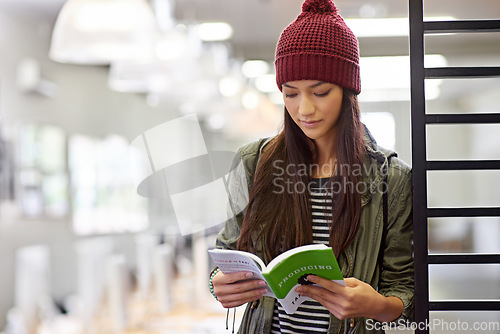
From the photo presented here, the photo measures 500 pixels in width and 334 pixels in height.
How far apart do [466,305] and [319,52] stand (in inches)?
22.2

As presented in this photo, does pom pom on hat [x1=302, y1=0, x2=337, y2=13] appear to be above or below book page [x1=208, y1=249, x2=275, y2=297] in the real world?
above

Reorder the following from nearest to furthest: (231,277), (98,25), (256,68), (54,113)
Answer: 1. (231,277)
2. (98,25)
3. (256,68)
4. (54,113)

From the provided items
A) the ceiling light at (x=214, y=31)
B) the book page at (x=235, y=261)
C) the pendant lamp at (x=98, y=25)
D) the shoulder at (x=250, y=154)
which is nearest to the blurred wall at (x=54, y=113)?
the ceiling light at (x=214, y=31)

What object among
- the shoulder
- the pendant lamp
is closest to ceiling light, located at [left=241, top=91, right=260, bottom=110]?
the pendant lamp

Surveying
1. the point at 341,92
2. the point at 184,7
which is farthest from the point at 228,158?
the point at 184,7

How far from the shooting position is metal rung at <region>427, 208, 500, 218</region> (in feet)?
3.71

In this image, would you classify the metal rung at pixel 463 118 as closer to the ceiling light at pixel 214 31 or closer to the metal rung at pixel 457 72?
the metal rung at pixel 457 72

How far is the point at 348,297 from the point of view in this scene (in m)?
1.04

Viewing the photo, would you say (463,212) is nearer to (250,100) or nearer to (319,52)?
(319,52)

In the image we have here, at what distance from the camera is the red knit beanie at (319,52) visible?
113cm

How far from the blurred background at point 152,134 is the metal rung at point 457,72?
3 cm

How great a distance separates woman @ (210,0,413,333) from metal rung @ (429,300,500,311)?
0.17 ft

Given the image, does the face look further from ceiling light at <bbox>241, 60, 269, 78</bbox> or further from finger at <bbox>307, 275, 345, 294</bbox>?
ceiling light at <bbox>241, 60, 269, 78</bbox>

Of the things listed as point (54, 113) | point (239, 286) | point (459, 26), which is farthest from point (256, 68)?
point (54, 113)
